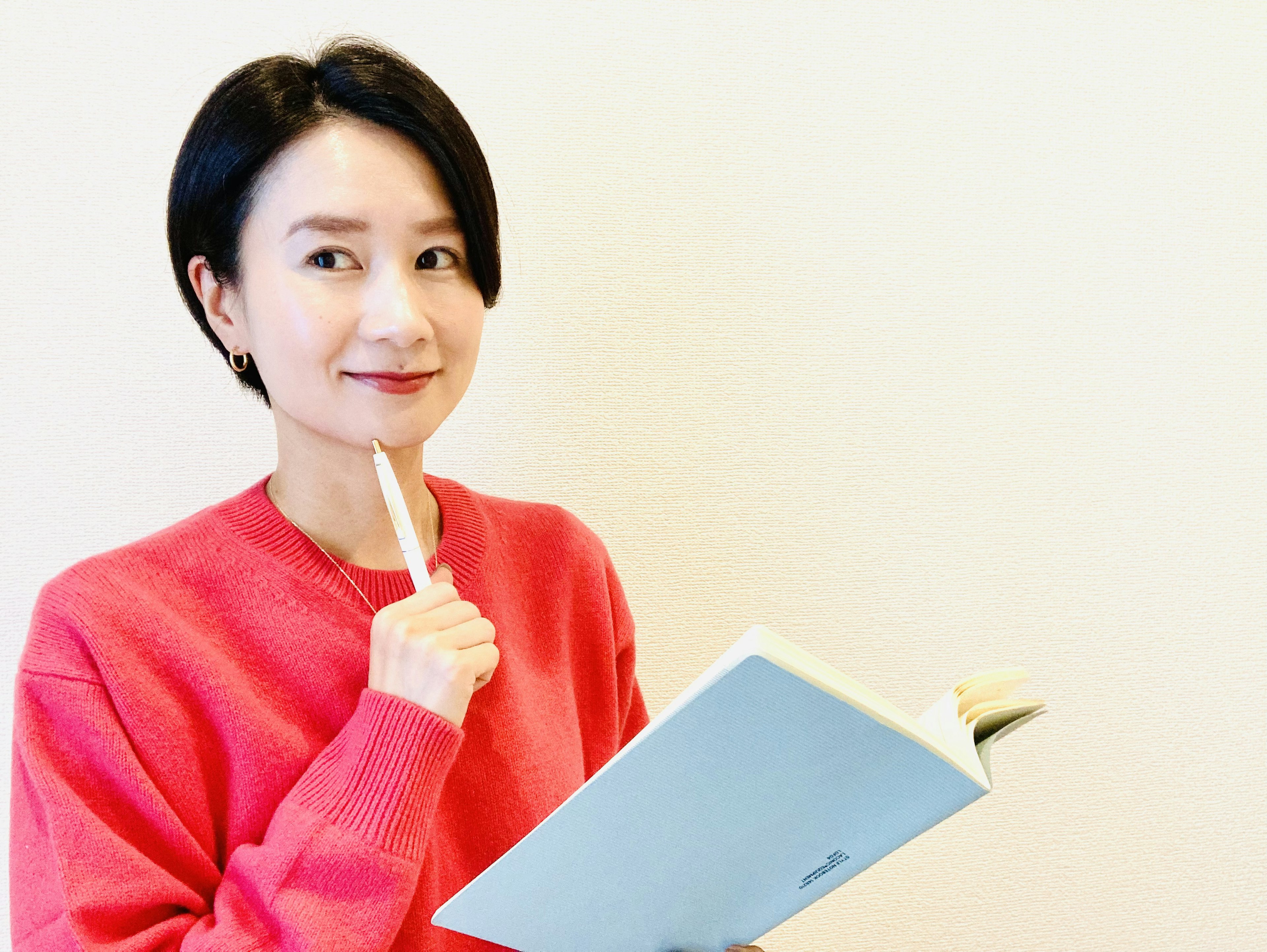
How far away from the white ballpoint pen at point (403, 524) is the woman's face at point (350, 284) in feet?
0.11

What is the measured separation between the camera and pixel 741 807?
745 mm

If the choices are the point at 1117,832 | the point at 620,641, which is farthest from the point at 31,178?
the point at 1117,832

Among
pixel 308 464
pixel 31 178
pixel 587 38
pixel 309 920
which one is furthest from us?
pixel 587 38

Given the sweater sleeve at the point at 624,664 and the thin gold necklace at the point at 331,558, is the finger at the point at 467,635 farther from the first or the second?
the sweater sleeve at the point at 624,664

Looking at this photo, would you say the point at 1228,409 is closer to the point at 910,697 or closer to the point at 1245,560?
the point at 1245,560

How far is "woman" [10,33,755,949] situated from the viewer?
0.80 m

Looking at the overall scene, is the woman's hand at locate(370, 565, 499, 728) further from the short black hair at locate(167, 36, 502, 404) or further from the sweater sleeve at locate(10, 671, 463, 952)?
the short black hair at locate(167, 36, 502, 404)

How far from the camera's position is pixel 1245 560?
54.8 inches

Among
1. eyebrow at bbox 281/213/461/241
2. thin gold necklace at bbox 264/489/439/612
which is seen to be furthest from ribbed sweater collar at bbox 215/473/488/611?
eyebrow at bbox 281/213/461/241

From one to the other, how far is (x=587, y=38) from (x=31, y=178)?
55 centimetres

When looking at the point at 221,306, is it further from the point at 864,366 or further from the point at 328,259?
the point at 864,366

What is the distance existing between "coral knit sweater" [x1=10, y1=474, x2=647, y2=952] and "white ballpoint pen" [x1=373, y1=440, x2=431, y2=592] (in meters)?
0.08

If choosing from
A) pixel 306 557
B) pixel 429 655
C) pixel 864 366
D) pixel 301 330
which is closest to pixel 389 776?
pixel 429 655

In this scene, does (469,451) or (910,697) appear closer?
(469,451)
